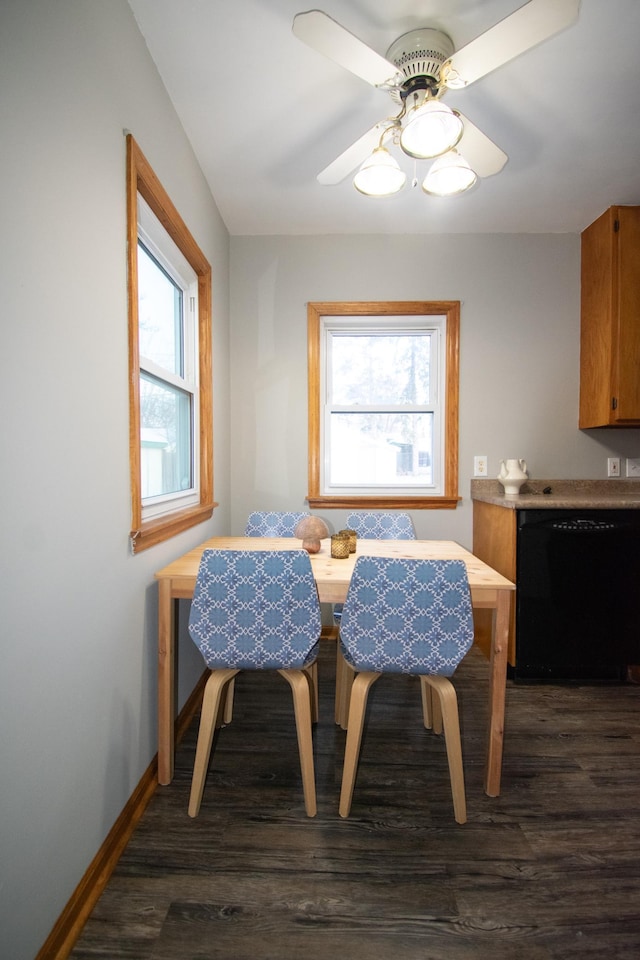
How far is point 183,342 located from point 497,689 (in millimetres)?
2050

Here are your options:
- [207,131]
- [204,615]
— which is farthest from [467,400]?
[204,615]

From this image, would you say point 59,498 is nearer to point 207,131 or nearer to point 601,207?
point 207,131

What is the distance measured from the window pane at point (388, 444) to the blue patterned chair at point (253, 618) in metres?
1.68

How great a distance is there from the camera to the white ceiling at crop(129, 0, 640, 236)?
4.70ft

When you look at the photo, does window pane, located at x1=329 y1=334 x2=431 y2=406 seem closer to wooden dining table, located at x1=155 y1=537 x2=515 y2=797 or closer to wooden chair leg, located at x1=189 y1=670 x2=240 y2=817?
wooden dining table, located at x1=155 y1=537 x2=515 y2=797

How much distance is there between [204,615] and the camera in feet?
4.45

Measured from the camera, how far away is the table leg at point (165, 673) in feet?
5.03

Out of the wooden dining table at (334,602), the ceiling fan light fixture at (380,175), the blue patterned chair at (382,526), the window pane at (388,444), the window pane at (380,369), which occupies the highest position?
the ceiling fan light fixture at (380,175)

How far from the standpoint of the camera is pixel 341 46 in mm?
1252

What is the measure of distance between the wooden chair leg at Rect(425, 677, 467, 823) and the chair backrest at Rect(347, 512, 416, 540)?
0.96 meters

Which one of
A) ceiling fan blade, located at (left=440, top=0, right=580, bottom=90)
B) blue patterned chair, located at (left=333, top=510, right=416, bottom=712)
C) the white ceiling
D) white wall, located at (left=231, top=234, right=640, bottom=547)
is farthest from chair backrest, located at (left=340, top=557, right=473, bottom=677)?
Result: the white ceiling

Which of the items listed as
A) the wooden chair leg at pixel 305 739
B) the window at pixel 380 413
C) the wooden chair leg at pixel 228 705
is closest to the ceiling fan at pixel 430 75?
the window at pixel 380 413

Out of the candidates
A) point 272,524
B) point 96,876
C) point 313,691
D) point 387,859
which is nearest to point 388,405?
point 272,524

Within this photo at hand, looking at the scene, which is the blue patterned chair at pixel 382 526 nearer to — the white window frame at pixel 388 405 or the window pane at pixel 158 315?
the white window frame at pixel 388 405
